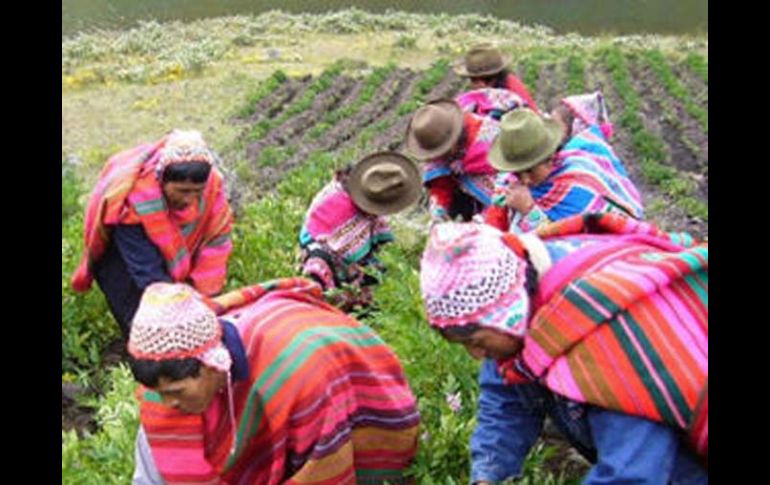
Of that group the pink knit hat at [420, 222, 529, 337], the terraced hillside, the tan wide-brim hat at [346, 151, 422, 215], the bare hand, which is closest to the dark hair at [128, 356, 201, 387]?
the pink knit hat at [420, 222, 529, 337]

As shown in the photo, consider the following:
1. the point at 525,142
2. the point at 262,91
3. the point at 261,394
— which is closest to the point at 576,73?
the point at 262,91

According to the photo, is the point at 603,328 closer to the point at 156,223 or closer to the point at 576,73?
the point at 156,223

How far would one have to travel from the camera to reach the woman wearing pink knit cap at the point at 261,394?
8.43 ft

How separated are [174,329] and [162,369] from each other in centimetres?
11

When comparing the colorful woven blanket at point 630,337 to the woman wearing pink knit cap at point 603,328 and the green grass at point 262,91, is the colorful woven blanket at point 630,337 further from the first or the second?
the green grass at point 262,91

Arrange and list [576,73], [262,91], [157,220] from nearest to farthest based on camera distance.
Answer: [157,220] < [262,91] < [576,73]

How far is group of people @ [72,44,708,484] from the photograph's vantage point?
6.98ft

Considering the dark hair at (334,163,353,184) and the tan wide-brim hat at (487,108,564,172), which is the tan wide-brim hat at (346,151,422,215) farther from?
the tan wide-brim hat at (487,108,564,172)

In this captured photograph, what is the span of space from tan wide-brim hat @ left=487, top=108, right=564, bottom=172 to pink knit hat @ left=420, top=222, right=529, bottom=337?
1796mm

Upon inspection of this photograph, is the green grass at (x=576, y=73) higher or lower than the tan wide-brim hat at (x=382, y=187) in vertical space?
lower

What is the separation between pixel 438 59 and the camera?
17.9 meters

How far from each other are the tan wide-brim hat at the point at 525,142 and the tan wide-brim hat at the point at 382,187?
739 millimetres

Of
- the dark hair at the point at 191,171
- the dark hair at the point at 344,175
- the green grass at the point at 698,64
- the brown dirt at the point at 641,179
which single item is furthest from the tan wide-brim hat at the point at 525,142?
the green grass at the point at 698,64

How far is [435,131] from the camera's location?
457 centimetres
